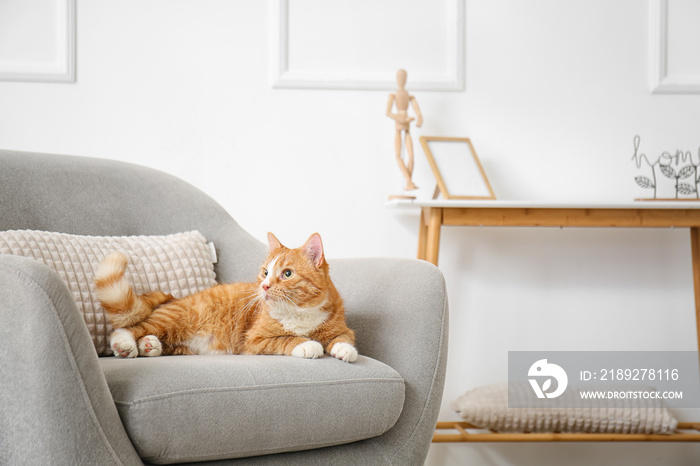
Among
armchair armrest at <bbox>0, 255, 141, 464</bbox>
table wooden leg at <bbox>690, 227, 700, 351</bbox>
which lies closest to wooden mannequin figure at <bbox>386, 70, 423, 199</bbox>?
table wooden leg at <bbox>690, 227, 700, 351</bbox>

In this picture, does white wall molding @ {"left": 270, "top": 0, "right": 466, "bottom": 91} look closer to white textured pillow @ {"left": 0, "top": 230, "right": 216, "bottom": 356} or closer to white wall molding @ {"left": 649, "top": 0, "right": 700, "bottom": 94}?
white wall molding @ {"left": 649, "top": 0, "right": 700, "bottom": 94}

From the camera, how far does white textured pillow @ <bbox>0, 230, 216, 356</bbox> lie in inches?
52.7

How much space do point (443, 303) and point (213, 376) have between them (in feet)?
1.72

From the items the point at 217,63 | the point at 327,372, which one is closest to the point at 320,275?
the point at 327,372

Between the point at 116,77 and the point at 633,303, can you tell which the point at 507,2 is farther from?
the point at 116,77

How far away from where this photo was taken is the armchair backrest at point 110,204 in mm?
1539

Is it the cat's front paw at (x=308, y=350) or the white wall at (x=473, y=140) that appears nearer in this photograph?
the cat's front paw at (x=308, y=350)

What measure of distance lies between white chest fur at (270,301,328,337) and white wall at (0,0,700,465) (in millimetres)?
910

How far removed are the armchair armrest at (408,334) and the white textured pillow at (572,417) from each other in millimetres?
715

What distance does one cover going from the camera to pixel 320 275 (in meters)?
1.34

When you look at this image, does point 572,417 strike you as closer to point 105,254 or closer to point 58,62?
point 105,254

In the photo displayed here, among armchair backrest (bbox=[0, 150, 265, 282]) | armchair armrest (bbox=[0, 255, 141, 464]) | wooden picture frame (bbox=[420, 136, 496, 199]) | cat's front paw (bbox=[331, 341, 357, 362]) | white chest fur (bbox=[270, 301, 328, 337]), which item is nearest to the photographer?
armchair armrest (bbox=[0, 255, 141, 464])

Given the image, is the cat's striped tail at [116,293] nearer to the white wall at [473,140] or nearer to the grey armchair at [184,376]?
the grey armchair at [184,376]

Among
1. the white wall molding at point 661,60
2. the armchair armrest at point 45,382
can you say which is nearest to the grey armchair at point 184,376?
the armchair armrest at point 45,382
